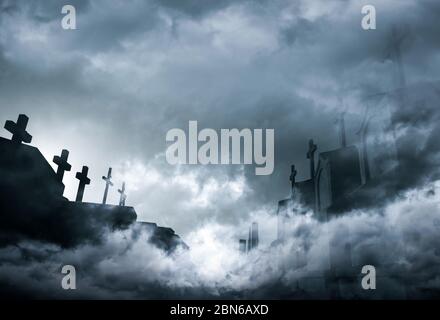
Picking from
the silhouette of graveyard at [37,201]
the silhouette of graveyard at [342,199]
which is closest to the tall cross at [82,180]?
the silhouette of graveyard at [37,201]

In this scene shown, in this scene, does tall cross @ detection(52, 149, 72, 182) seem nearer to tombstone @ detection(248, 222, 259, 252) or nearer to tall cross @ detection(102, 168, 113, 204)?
tall cross @ detection(102, 168, 113, 204)

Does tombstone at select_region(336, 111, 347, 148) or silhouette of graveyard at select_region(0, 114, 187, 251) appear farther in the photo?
tombstone at select_region(336, 111, 347, 148)

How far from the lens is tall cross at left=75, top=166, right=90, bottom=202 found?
63.1 ft

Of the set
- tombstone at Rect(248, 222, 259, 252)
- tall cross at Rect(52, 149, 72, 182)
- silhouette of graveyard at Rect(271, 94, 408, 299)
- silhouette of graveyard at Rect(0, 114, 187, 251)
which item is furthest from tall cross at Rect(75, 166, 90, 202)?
tombstone at Rect(248, 222, 259, 252)

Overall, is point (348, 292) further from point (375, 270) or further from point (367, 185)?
point (367, 185)

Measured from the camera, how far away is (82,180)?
19.7m

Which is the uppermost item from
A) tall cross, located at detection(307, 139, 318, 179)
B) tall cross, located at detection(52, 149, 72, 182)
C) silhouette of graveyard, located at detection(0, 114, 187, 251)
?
tall cross, located at detection(307, 139, 318, 179)

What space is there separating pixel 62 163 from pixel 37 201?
9.36ft

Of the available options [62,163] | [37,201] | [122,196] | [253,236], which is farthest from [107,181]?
[253,236]

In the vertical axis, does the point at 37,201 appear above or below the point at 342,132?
below

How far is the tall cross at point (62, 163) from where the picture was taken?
56.6 feet

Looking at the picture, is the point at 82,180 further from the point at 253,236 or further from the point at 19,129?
the point at 253,236
